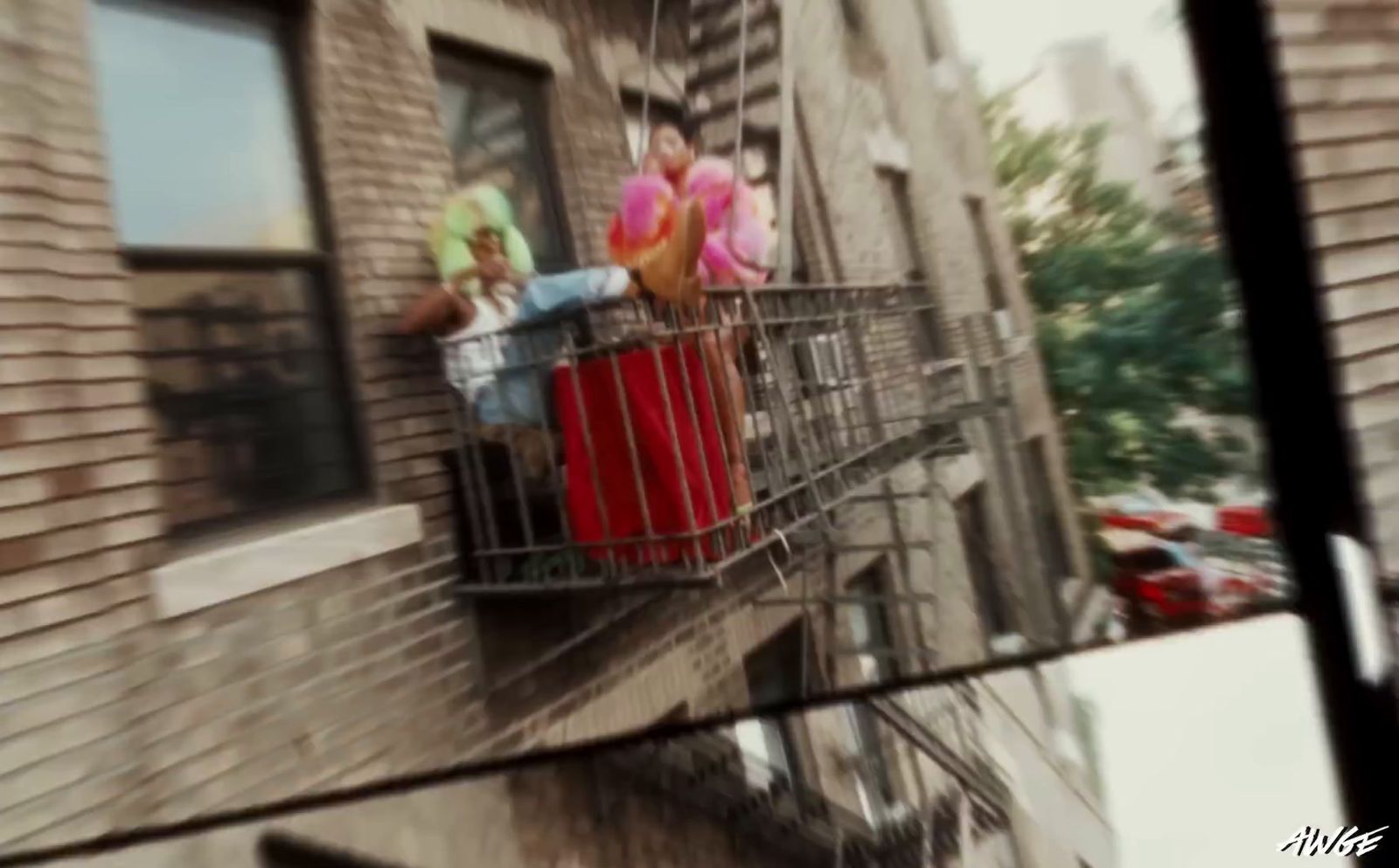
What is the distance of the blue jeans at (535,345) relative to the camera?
783 mm

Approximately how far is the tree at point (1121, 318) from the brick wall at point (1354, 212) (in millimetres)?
111

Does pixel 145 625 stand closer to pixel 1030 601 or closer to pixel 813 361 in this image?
pixel 813 361

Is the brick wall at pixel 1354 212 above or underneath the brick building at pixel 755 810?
above

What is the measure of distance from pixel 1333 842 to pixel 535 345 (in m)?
0.89

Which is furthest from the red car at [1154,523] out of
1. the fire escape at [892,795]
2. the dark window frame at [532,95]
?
the dark window frame at [532,95]

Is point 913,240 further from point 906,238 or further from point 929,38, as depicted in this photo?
point 929,38

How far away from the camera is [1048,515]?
95 cm

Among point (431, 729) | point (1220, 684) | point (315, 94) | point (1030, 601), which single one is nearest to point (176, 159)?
point (315, 94)

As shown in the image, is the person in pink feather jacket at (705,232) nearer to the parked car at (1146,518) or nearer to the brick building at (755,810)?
the brick building at (755,810)

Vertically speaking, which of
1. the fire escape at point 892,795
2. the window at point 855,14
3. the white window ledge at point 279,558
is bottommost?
the fire escape at point 892,795

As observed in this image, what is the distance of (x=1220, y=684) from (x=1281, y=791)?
0.36 feet

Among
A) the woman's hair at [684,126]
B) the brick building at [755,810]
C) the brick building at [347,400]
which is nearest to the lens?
the brick building at [347,400]

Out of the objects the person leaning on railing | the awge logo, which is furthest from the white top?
the awge logo

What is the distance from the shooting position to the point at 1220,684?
973 millimetres
